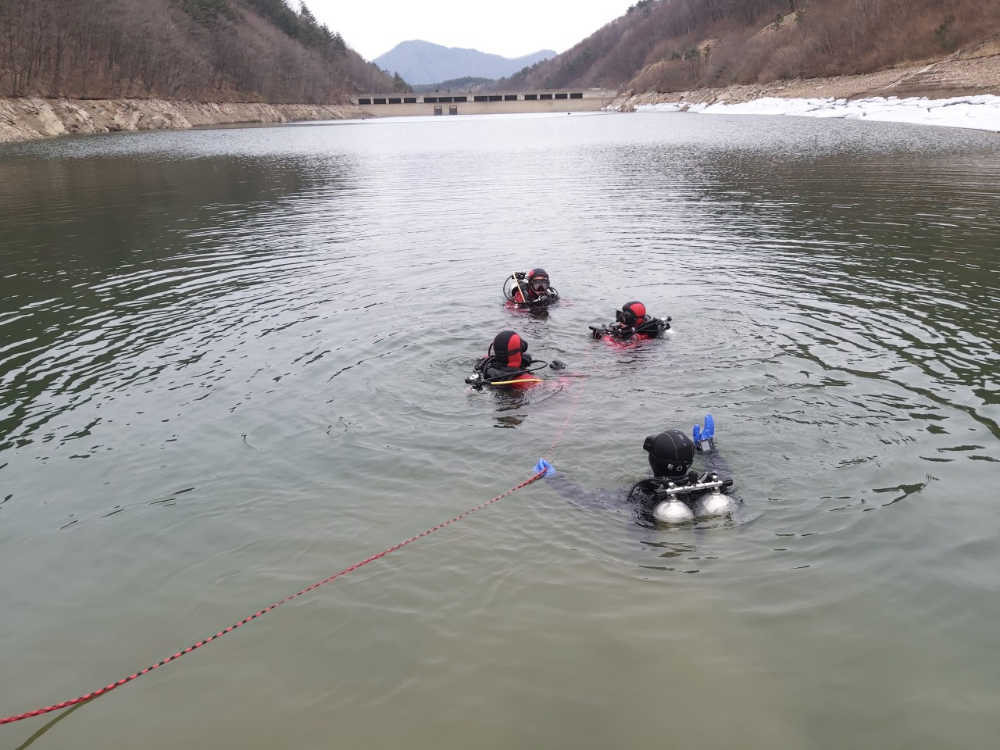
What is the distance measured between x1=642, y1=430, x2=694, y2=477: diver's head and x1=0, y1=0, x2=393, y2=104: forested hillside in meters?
88.8

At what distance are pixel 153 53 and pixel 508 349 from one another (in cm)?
11070

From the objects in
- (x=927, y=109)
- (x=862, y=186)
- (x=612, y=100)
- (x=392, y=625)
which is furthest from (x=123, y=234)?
(x=612, y=100)

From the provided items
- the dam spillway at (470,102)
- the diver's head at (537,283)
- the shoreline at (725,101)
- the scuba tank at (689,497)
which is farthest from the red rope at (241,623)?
the dam spillway at (470,102)

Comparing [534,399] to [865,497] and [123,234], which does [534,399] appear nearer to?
[865,497]

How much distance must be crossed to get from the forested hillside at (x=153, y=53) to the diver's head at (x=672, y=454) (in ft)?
291

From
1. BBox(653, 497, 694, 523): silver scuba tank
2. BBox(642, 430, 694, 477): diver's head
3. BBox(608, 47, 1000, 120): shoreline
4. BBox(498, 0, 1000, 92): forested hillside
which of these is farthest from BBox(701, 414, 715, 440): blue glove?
BBox(498, 0, 1000, 92): forested hillside

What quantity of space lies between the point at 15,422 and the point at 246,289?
27.3ft

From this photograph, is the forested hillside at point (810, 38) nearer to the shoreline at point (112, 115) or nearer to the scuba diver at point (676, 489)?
the scuba diver at point (676, 489)

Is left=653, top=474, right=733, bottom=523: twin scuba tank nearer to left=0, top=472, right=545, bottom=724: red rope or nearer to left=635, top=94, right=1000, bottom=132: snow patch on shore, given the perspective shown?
left=0, top=472, right=545, bottom=724: red rope

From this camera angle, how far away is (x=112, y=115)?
274ft

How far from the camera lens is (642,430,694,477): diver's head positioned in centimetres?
793

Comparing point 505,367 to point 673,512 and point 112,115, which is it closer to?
point 673,512

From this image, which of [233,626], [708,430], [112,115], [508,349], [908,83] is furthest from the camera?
[112,115]

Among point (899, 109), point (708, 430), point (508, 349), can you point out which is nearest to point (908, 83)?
point (899, 109)
